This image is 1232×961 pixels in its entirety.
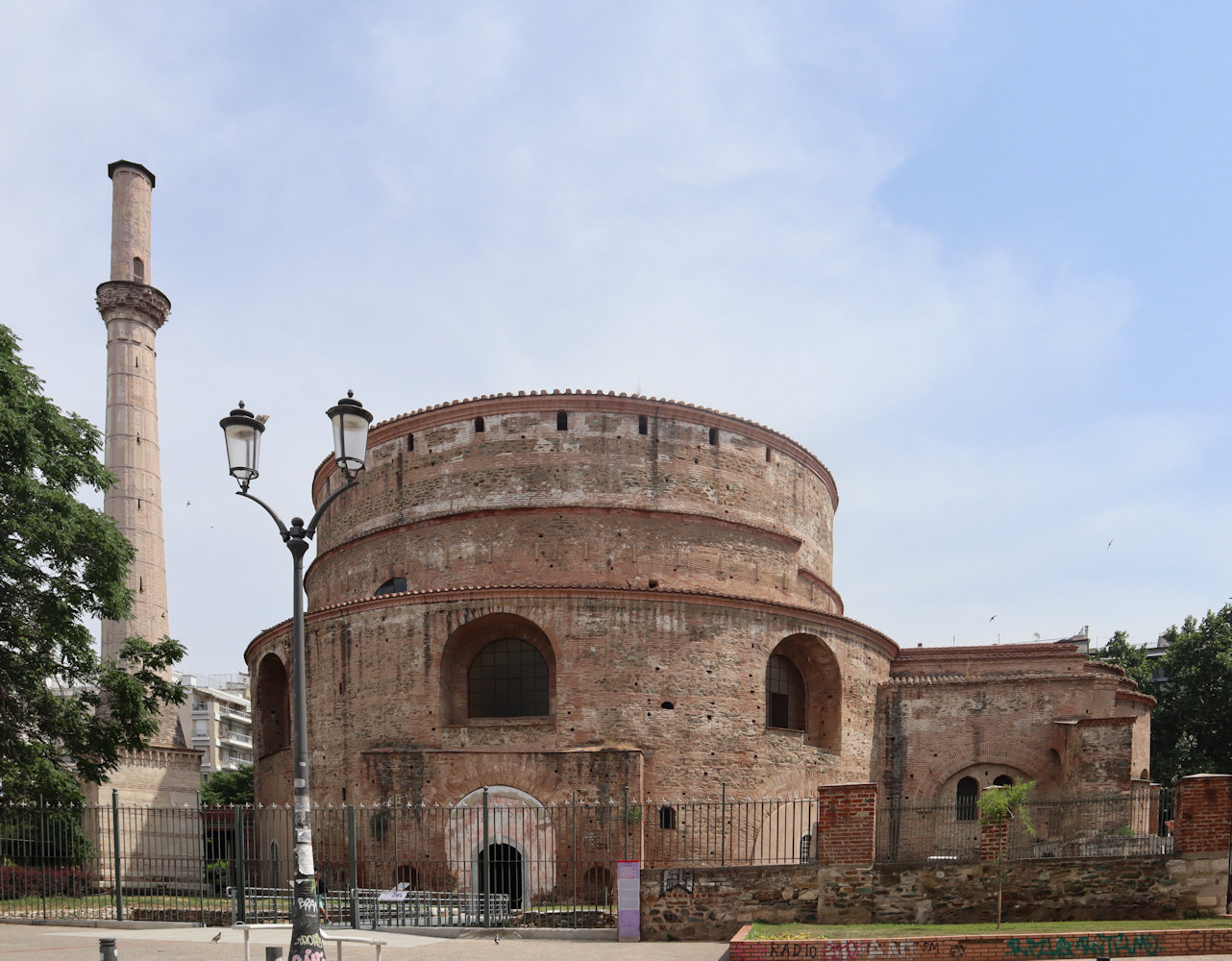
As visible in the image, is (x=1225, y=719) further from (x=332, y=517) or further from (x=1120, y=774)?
(x=332, y=517)

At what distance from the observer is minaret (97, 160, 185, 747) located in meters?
30.1

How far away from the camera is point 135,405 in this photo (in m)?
30.7

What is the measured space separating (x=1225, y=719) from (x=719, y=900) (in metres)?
26.0

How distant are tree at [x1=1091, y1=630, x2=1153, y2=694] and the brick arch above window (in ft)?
75.7

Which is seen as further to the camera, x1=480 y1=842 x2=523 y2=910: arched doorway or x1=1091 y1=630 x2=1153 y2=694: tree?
x1=1091 y1=630 x2=1153 y2=694: tree

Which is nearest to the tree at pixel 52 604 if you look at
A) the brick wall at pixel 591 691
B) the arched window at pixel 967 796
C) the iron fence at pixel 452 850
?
the iron fence at pixel 452 850

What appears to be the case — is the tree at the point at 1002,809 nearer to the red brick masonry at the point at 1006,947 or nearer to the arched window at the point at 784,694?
the red brick masonry at the point at 1006,947

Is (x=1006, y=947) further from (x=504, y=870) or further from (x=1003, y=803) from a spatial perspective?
(x=504, y=870)

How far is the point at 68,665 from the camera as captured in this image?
1634 centimetres

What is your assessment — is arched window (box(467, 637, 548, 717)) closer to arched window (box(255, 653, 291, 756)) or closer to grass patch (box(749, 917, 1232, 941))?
arched window (box(255, 653, 291, 756))

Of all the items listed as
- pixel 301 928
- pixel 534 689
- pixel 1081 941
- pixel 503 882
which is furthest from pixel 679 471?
pixel 301 928

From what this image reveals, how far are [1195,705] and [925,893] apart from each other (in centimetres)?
2458

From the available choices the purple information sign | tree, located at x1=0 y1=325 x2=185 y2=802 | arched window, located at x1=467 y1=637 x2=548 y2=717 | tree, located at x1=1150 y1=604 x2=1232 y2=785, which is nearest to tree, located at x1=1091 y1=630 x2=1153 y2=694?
tree, located at x1=1150 y1=604 x2=1232 y2=785

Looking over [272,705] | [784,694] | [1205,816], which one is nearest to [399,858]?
[272,705]
